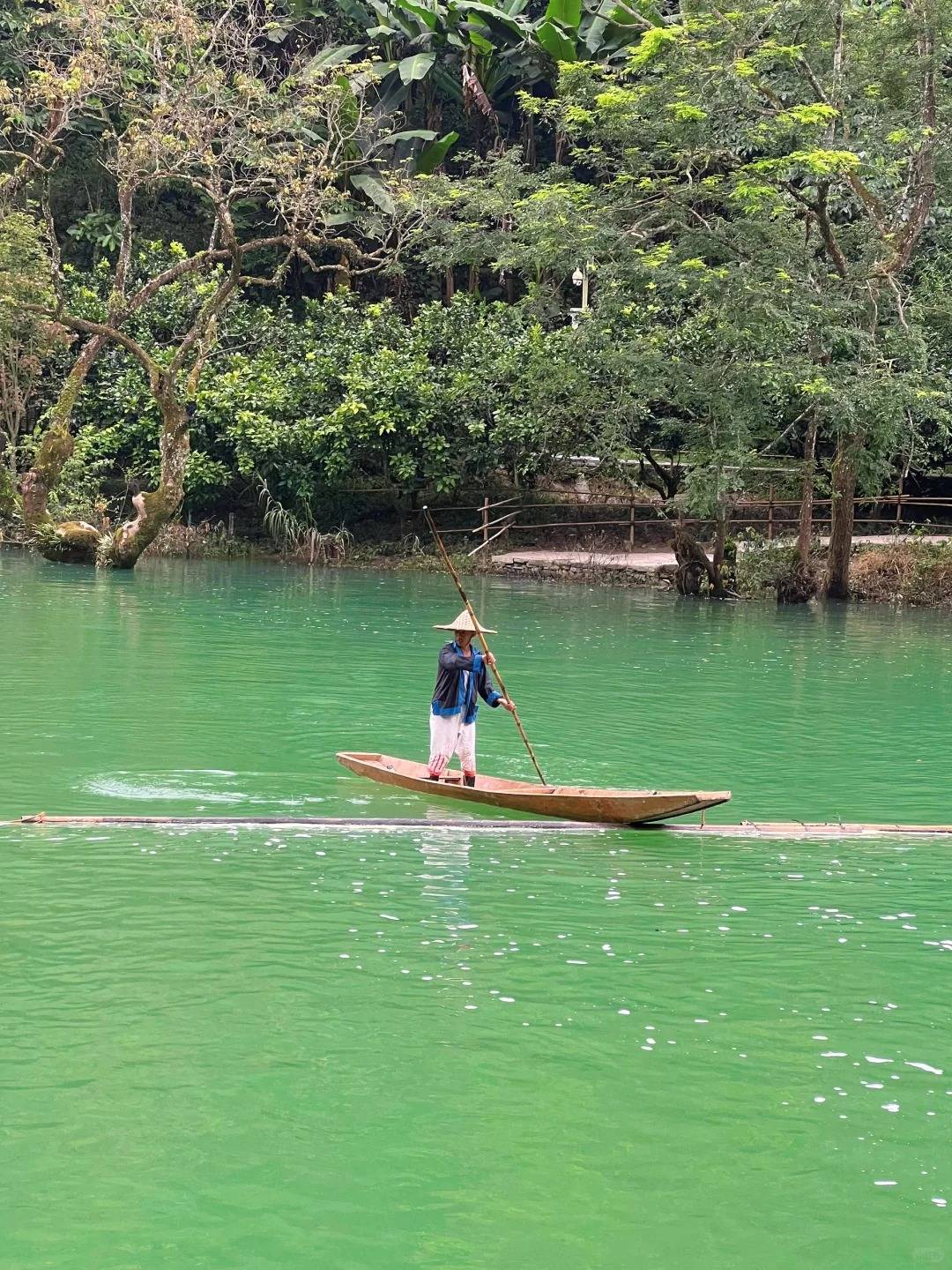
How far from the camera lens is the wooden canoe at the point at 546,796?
31.5ft

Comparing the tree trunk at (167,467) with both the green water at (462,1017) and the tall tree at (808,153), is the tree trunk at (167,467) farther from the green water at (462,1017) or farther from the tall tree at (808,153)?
the green water at (462,1017)

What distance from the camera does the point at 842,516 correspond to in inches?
1007

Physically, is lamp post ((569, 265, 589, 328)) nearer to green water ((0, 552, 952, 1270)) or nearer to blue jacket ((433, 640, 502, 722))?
green water ((0, 552, 952, 1270))

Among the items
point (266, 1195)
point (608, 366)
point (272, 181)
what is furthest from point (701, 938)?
point (272, 181)

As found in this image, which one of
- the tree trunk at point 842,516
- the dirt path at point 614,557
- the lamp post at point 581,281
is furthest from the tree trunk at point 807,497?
the lamp post at point 581,281

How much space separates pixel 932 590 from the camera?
27250mm

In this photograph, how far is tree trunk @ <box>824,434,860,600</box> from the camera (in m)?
24.3

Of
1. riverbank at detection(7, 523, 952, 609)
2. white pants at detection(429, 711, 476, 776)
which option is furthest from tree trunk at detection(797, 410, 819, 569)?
white pants at detection(429, 711, 476, 776)

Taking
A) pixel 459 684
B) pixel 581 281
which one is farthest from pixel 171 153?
pixel 459 684

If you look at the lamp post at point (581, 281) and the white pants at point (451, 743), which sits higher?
the lamp post at point (581, 281)

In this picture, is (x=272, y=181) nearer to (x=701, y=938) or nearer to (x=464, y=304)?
(x=464, y=304)

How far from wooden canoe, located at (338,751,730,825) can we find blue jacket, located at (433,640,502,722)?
531mm

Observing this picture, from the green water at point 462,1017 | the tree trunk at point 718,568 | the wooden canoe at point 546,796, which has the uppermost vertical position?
the tree trunk at point 718,568

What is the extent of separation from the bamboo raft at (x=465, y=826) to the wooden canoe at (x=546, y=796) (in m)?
0.12
